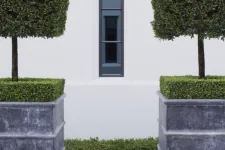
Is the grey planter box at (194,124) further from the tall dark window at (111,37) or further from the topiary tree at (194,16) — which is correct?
the tall dark window at (111,37)

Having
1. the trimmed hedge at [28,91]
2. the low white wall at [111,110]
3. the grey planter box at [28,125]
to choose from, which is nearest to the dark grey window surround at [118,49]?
the low white wall at [111,110]

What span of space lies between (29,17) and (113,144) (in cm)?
300

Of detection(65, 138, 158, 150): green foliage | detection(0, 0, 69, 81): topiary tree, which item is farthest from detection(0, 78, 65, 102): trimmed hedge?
detection(65, 138, 158, 150): green foliage

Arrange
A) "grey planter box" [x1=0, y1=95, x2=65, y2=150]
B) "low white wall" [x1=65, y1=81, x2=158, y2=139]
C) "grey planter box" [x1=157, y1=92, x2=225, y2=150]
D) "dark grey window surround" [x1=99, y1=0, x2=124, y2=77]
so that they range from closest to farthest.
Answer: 1. "grey planter box" [x1=0, y1=95, x2=65, y2=150]
2. "grey planter box" [x1=157, y1=92, x2=225, y2=150]
3. "low white wall" [x1=65, y1=81, x2=158, y2=139]
4. "dark grey window surround" [x1=99, y1=0, x2=124, y2=77]

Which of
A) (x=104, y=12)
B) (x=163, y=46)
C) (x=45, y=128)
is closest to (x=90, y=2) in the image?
(x=104, y=12)

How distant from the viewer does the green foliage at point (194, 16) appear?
21.4 feet

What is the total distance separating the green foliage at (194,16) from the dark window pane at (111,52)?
2621 mm

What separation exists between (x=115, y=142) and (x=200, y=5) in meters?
3.15

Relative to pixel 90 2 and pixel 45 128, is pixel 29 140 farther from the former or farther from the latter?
pixel 90 2

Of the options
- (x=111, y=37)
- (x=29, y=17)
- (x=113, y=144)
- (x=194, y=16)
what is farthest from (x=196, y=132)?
(x=111, y=37)

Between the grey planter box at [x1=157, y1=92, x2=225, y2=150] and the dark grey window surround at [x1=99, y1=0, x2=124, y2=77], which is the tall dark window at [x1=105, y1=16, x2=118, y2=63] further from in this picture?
the grey planter box at [x1=157, y1=92, x2=225, y2=150]

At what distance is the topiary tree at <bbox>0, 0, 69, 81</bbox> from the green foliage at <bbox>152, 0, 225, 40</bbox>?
1.39 meters

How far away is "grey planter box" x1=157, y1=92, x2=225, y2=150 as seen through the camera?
648 centimetres

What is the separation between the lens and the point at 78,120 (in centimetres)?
909
